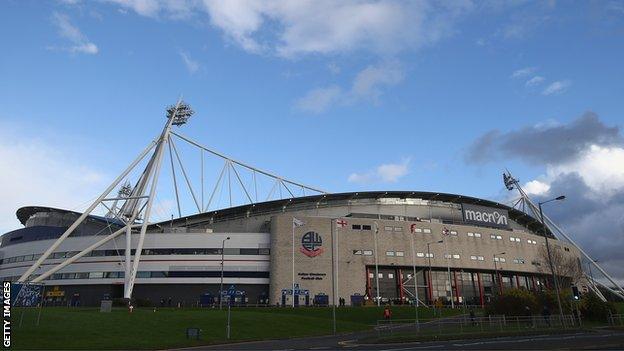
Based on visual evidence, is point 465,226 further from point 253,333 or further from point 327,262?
point 253,333

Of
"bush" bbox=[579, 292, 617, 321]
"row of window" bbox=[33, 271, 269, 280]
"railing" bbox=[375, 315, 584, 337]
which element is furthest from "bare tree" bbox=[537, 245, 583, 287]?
"row of window" bbox=[33, 271, 269, 280]

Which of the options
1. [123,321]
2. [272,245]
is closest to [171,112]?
[272,245]

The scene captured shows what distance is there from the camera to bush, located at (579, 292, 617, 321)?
49.1m

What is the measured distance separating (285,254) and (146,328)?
44.2m

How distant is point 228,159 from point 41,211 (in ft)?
149

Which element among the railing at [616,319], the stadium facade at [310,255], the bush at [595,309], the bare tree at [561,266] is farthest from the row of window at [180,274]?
the bare tree at [561,266]

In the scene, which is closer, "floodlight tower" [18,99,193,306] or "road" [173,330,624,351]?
"road" [173,330,624,351]

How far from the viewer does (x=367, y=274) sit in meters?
85.2

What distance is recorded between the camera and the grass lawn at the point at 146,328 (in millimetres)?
30547

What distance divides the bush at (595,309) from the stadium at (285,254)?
24713 millimetres

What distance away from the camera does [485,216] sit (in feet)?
333

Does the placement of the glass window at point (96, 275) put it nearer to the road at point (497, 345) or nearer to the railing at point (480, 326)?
the road at point (497, 345)

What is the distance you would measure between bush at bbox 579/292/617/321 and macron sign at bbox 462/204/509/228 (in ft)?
157

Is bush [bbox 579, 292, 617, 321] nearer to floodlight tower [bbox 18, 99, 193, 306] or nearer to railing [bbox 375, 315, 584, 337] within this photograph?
railing [bbox 375, 315, 584, 337]
